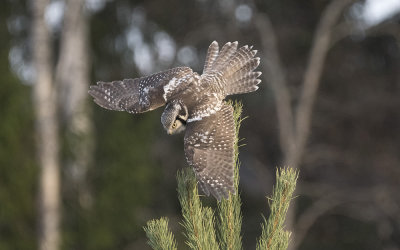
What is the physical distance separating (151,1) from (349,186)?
5.55 m

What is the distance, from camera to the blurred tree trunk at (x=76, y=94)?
11.0m

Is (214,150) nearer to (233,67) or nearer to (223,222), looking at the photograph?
(223,222)

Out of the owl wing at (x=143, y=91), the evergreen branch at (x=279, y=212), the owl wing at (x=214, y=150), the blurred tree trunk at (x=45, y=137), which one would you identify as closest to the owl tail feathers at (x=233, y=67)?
the owl wing at (x=143, y=91)

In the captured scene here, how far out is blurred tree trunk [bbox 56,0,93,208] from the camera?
36.1 ft

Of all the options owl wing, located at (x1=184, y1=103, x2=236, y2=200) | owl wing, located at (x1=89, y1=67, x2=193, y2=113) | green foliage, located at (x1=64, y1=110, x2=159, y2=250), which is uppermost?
owl wing, located at (x1=89, y1=67, x2=193, y2=113)

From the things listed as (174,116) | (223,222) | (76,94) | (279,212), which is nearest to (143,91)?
(174,116)

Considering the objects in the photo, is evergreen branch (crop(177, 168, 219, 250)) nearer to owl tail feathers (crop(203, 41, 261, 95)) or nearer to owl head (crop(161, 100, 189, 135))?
owl head (crop(161, 100, 189, 135))

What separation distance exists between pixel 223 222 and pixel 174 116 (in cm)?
91

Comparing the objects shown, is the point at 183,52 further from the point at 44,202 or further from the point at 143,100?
the point at 143,100

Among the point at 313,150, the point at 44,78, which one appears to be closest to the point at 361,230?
the point at 313,150

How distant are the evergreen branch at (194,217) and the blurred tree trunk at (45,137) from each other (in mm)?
6986

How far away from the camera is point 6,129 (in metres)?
9.47

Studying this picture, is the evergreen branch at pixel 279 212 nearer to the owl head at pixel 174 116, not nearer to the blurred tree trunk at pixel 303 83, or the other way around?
the owl head at pixel 174 116

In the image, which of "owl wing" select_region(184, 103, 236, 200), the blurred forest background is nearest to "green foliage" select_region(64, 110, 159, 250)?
the blurred forest background
